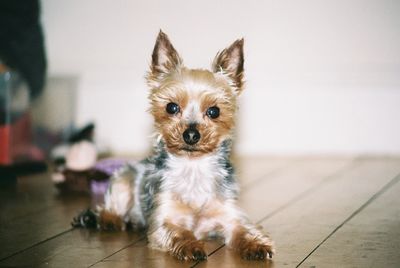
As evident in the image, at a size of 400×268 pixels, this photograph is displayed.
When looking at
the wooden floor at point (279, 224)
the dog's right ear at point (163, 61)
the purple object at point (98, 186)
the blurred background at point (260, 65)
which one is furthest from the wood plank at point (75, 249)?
the blurred background at point (260, 65)

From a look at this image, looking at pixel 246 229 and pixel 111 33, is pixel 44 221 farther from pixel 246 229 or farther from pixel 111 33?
pixel 111 33

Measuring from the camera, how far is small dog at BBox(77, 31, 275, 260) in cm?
253

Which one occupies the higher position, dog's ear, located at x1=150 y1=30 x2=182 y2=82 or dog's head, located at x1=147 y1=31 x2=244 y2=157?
dog's ear, located at x1=150 y1=30 x2=182 y2=82

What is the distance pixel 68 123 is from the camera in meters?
5.28

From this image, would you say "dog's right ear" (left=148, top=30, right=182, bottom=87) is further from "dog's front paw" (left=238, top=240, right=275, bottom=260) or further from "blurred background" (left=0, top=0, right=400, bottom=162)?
"blurred background" (left=0, top=0, right=400, bottom=162)

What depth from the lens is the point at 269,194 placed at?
12.2 ft

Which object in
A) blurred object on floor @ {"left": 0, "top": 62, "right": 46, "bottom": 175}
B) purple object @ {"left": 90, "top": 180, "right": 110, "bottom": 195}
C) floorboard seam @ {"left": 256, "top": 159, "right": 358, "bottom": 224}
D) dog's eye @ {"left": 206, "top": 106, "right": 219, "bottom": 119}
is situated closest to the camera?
dog's eye @ {"left": 206, "top": 106, "right": 219, "bottom": 119}

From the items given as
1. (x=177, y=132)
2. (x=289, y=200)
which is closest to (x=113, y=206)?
(x=177, y=132)

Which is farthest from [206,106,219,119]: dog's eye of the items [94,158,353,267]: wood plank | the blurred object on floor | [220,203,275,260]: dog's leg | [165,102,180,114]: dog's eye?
the blurred object on floor

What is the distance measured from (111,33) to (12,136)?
4.43ft

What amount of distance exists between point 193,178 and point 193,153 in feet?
0.42

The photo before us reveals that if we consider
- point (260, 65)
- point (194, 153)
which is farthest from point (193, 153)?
point (260, 65)

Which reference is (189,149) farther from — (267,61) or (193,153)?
(267,61)

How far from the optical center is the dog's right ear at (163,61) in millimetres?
2641
